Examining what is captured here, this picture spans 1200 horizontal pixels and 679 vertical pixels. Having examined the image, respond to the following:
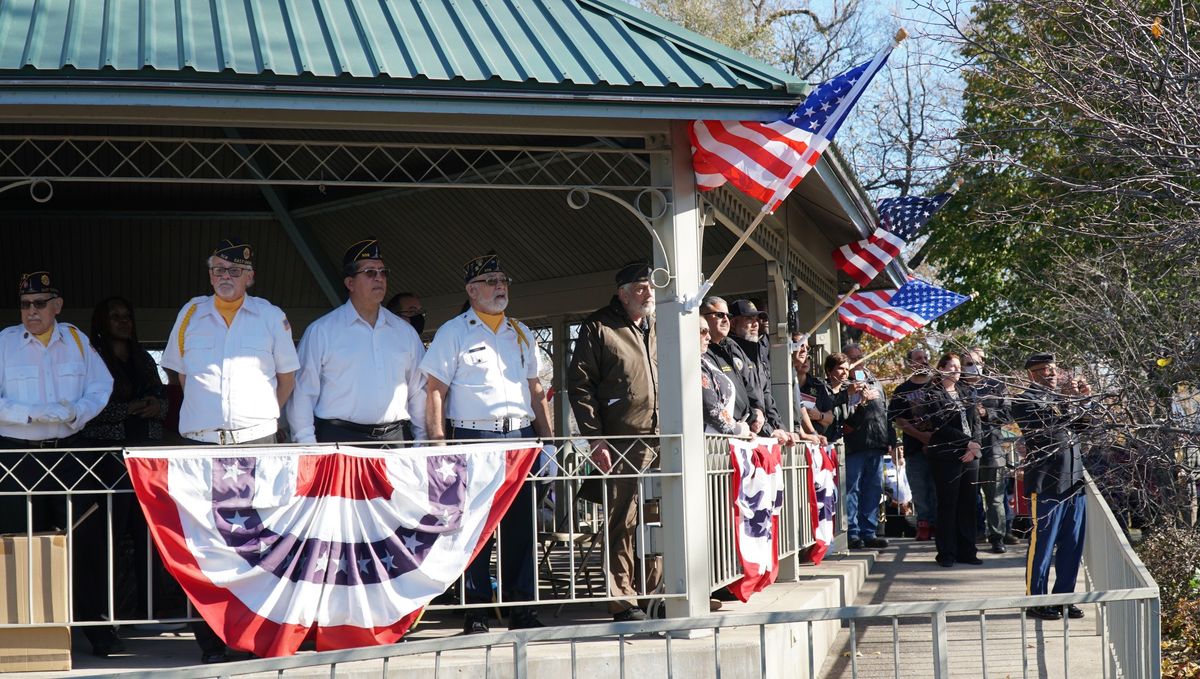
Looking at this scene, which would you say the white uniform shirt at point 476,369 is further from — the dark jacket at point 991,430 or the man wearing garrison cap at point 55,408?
the dark jacket at point 991,430

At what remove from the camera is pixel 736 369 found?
9711 millimetres

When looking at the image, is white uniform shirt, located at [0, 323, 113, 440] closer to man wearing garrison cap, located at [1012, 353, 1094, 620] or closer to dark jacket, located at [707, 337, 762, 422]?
dark jacket, located at [707, 337, 762, 422]

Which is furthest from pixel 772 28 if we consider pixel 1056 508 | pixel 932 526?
pixel 1056 508

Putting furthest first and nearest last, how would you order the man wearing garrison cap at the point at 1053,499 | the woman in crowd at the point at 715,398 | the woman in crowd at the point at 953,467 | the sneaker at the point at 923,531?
the sneaker at the point at 923,531
the woman in crowd at the point at 953,467
the man wearing garrison cap at the point at 1053,499
the woman in crowd at the point at 715,398

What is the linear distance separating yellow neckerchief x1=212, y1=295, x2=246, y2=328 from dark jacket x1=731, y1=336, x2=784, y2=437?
417cm

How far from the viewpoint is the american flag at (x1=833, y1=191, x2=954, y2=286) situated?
44.5 ft

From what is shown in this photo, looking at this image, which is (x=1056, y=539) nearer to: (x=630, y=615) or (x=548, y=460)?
(x=630, y=615)

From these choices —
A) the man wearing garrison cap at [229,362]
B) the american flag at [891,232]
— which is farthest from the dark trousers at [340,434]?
the american flag at [891,232]

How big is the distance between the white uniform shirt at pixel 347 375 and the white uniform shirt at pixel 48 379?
1108 millimetres

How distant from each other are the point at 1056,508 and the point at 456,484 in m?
4.69

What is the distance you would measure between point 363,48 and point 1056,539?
600 cm

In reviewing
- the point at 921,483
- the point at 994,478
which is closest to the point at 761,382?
the point at 994,478

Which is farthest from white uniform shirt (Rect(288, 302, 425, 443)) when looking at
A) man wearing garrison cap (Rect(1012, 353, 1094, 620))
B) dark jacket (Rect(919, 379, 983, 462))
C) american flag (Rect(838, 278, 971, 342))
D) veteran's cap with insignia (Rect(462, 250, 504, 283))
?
american flag (Rect(838, 278, 971, 342))

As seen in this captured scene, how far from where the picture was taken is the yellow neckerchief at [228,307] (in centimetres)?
720
